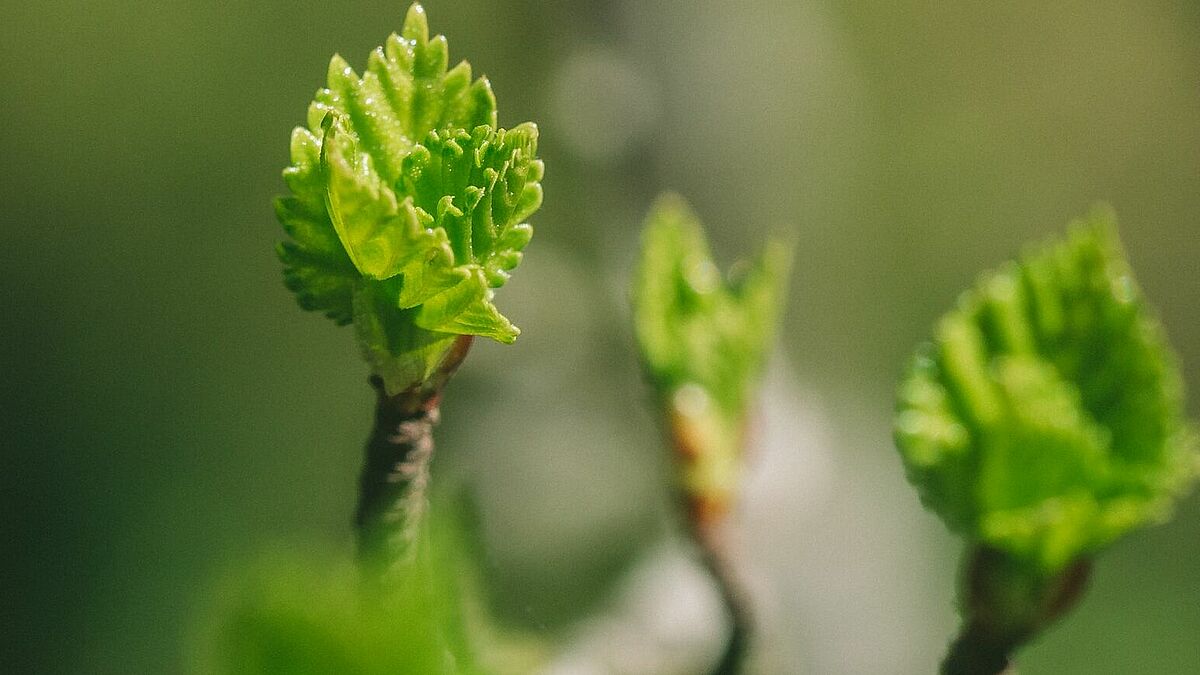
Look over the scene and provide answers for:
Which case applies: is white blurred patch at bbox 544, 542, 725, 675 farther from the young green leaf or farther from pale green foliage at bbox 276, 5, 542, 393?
pale green foliage at bbox 276, 5, 542, 393

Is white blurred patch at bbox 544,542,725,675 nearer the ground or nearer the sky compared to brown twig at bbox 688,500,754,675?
nearer the ground

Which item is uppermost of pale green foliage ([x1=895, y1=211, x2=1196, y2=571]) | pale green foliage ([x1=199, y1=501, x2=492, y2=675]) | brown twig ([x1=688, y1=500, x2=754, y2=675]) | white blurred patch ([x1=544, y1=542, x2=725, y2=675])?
pale green foliage ([x1=895, y1=211, x2=1196, y2=571])

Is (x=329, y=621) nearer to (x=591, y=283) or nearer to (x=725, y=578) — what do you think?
(x=725, y=578)

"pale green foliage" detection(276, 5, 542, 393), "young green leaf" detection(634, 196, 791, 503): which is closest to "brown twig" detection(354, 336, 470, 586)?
"pale green foliage" detection(276, 5, 542, 393)

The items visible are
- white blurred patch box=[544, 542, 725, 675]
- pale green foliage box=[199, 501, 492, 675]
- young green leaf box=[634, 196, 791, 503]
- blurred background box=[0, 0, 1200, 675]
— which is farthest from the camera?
blurred background box=[0, 0, 1200, 675]

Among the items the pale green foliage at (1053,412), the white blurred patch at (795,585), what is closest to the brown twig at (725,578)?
the white blurred patch at (795,585)

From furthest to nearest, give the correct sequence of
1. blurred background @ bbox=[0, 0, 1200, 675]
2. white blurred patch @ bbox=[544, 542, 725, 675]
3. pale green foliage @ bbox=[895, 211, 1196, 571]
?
blurred background @ bbox=[0, 0, 1200, 675] → white blurred patch @ bbox=[544, 542, 725, 675] → pale green foliage @ bbox=[895, 211, 1196, 571]

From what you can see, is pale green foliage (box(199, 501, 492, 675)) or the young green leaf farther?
the young green leaf
